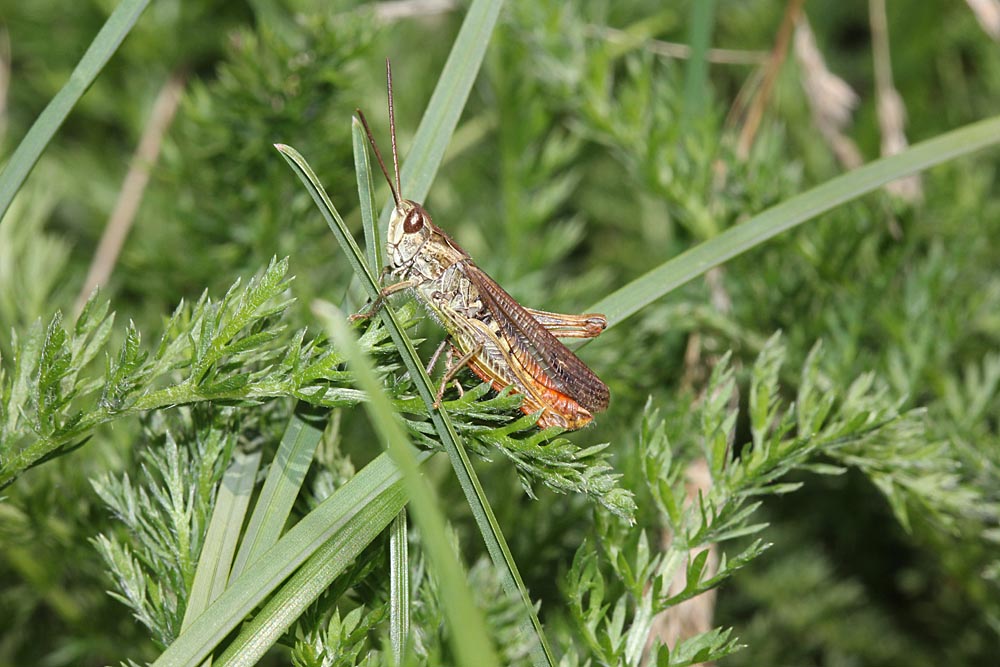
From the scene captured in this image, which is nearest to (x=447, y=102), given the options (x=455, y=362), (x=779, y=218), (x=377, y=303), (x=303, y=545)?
(x=377, y=303)

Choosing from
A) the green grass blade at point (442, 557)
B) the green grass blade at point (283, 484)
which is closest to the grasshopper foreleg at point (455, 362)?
the green grass blade at point (283, 484)

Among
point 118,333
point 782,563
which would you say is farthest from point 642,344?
point 118,333

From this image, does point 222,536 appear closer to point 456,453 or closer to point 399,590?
point 399,590

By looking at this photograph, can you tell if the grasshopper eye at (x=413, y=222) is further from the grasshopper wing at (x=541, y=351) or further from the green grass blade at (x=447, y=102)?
the green grass blade at (x=447, y=102)

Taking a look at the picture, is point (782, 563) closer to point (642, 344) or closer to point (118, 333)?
point (642, 344)

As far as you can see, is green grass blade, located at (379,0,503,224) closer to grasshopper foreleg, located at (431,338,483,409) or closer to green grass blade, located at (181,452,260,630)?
grasshopper foreleg, located at (431,338,483,409)
